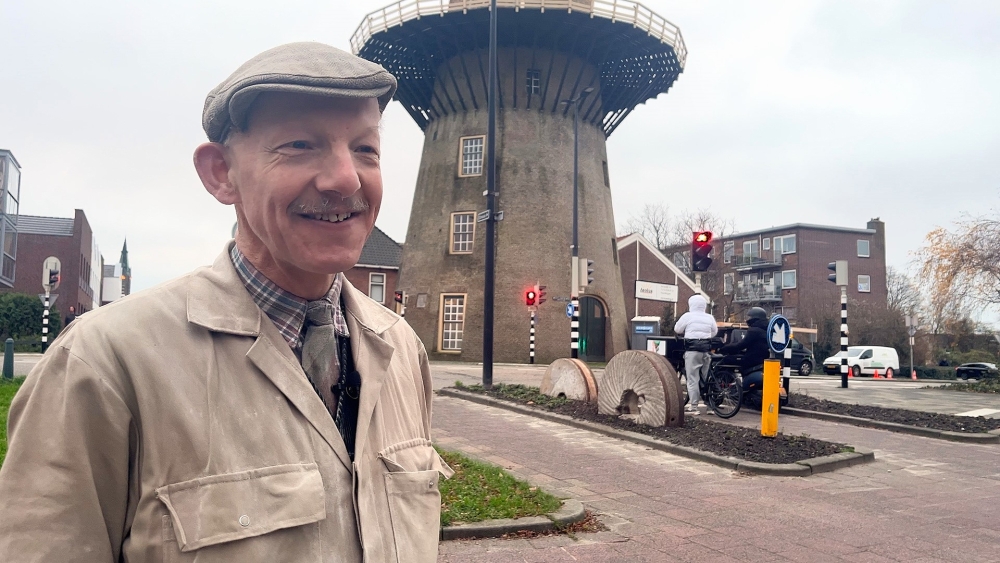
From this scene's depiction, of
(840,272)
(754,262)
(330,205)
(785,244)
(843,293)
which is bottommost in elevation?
(330,205)

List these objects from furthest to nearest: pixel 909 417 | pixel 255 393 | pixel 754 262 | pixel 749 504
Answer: pixel 754 262 < pixel 909 417 < pixel 749 504 < pixel 255 393

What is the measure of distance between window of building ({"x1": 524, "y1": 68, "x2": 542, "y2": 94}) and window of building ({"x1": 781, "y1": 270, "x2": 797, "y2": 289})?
3714 cm

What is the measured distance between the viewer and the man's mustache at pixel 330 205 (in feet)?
5.16

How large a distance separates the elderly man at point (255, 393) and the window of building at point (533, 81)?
29919 mm

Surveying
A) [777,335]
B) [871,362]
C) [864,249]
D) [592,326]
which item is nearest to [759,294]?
[864,249]

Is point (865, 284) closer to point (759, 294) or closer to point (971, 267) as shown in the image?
point (759, 294)

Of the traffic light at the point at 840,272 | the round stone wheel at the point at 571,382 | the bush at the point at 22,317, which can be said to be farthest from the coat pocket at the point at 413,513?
the bush at the point at 22,317

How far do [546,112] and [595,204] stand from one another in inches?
182

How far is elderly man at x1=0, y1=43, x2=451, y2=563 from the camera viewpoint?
4.16 feet

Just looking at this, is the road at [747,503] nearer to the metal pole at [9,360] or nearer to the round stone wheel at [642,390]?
the round stone wheel at [642,390]

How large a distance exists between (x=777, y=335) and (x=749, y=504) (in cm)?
393

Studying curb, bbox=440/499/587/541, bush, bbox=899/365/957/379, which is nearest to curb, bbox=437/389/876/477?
curb, bbox=440/499/587/541

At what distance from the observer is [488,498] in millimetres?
5637

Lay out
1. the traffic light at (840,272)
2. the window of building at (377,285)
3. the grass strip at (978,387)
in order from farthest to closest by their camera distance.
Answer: the window of building at (377,285)
the grass strip at (978,387)
the traffic light at (840,272)
